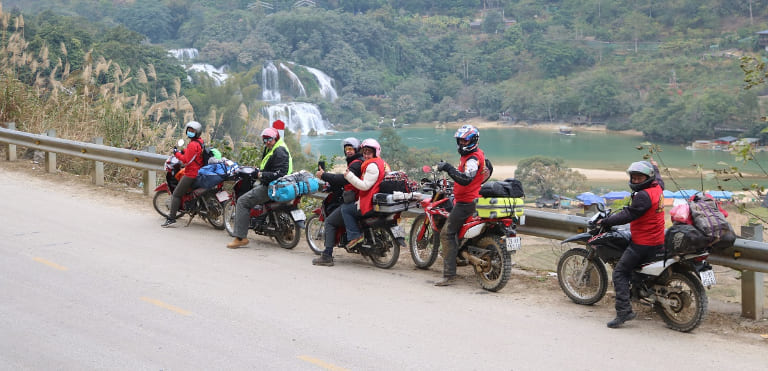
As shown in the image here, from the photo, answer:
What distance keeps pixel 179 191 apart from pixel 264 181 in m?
1.80

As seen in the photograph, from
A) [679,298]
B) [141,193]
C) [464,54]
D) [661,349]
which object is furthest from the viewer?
[464,54]

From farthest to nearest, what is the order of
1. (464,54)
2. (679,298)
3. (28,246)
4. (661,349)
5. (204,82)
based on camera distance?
(464,54) < (204,82) < (28,246) < (679,298) < (661,349)

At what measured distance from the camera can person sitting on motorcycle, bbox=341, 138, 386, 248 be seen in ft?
28.7

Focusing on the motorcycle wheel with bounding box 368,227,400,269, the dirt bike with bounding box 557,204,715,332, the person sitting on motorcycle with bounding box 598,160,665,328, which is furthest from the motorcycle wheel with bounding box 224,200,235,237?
the person sitting on motorcycle with bounding box 598,160,665,328

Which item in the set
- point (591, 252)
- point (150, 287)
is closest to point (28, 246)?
point (150, 287)

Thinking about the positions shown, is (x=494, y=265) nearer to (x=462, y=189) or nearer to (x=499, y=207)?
(x=499, y=207)

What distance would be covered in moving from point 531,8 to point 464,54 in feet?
63.1

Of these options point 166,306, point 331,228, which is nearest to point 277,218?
point 331,228

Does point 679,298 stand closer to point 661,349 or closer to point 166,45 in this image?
point 661,349

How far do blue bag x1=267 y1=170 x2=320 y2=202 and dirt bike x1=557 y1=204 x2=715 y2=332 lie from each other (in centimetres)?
333

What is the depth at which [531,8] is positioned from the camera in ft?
399

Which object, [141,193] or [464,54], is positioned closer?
[141,193]

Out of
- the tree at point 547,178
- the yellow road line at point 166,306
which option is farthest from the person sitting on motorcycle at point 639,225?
the tree at point 547,178

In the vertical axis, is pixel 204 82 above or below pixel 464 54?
below
